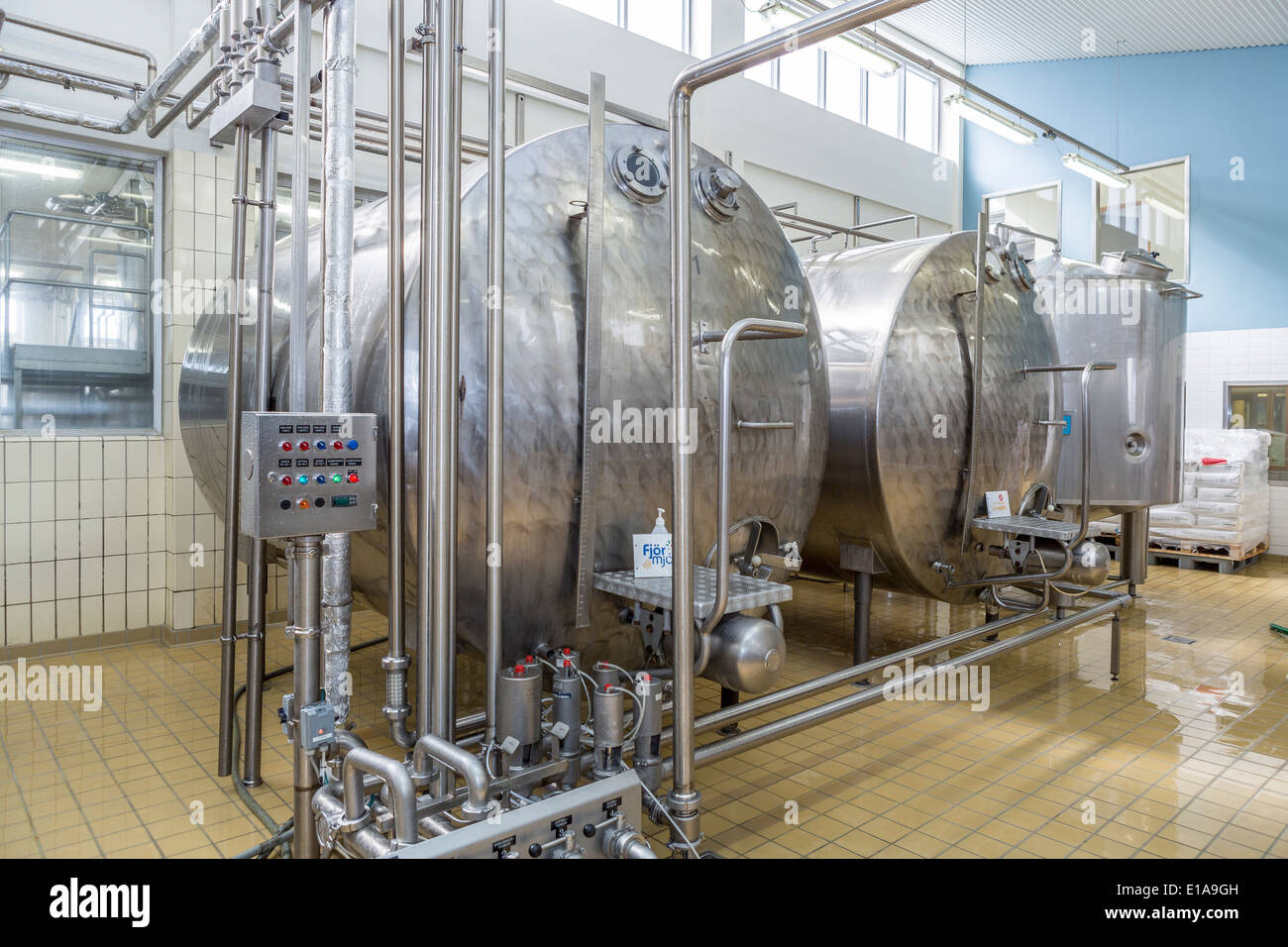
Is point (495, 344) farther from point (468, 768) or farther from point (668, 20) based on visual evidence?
point (668, 20)

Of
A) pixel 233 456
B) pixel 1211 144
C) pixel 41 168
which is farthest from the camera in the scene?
pixel 1211 144

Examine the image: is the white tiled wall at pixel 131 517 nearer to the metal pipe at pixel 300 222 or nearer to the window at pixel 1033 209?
the metal pipe at pixel 300 222

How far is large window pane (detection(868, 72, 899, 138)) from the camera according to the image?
1010 centimetres

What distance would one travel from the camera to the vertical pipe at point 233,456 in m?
2.96

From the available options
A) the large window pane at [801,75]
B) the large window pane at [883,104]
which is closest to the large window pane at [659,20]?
the large window pane at [801,75]

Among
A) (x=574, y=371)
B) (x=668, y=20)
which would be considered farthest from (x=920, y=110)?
(x=574, y=371)

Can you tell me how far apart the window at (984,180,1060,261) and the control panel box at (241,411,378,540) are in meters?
9.98

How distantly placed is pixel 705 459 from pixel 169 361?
3.66 m

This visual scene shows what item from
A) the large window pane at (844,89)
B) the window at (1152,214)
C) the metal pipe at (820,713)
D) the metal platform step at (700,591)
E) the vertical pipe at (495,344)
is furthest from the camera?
the large window pane at (844,89)

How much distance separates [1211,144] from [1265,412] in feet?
9.31

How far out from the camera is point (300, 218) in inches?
90.3

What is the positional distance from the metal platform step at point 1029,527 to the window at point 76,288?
4539 mm

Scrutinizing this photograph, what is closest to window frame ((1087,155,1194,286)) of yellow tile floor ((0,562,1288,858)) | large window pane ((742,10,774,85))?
large window pane ((742,10,774,85))

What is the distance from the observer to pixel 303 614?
2094mm
